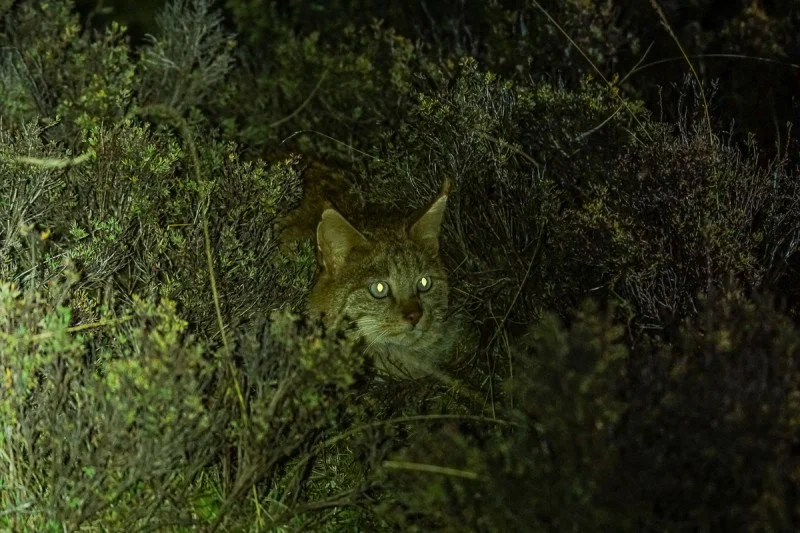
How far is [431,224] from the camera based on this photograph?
16.0 ft

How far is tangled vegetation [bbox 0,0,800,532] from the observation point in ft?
9.98

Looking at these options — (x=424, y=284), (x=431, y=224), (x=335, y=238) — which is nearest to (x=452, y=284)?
(x=424, y=284)

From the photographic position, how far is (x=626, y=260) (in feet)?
14.3

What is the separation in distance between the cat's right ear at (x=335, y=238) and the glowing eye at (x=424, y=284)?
357 millimetres

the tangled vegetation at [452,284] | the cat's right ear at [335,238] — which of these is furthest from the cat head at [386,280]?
the tangled vegetation at [452,284]

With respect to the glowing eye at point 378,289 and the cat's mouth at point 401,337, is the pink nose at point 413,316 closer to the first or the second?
the cat's mouth at point 401,337

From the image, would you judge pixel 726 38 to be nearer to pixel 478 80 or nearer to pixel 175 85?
pixel 478 80

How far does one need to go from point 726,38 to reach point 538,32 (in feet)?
4.27

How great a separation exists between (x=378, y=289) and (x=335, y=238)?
0.34 meters

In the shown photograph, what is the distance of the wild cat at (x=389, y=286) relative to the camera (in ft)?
15.6

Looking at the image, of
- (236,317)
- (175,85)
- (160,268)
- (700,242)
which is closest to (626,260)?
(700,242)

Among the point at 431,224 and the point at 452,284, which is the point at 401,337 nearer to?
the point at 452,284

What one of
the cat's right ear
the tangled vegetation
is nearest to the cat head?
the cat's right ear

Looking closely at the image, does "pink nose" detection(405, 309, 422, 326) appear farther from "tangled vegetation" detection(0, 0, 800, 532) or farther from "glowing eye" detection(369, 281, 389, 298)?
"tangled vegetation" detection(0, 0, 800, 532)
